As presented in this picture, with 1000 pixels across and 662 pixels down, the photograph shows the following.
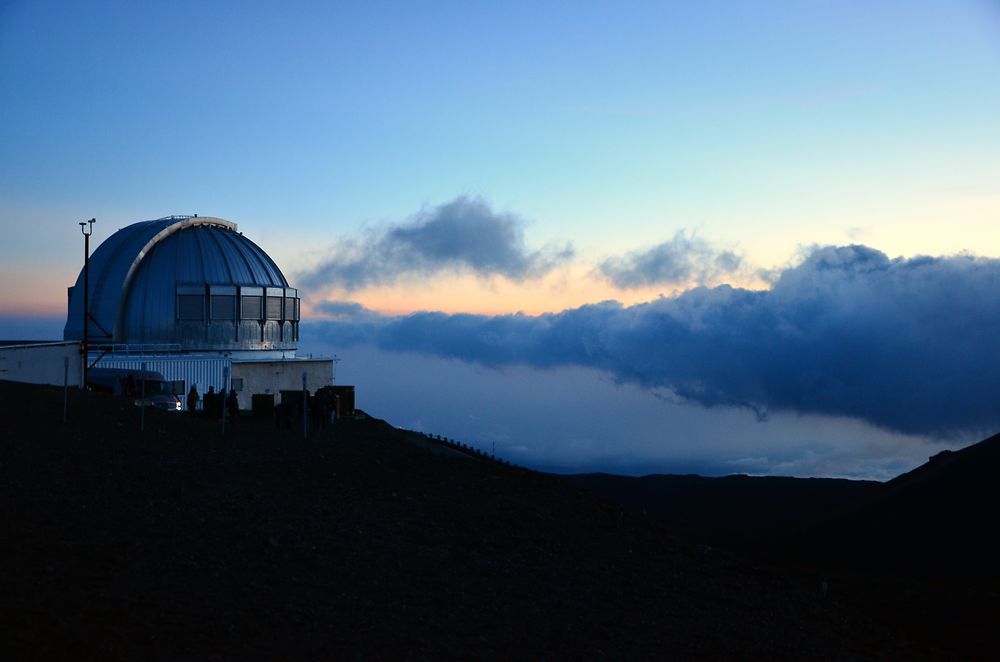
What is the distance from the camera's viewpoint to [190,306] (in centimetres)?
3694

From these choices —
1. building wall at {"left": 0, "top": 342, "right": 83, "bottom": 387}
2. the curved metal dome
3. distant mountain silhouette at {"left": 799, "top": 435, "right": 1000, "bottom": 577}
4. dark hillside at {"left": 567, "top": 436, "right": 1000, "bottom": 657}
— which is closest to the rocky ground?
dark hillside at {"left": 567, "top": 436, "right": 1000, "bottom": 657}

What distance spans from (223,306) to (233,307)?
422 millimetres

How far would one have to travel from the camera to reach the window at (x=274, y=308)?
129ft

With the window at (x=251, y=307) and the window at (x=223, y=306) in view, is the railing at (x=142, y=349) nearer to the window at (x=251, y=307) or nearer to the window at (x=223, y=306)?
the window at (x=223, y=306)

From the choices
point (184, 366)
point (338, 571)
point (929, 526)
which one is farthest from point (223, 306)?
point (929, 526)

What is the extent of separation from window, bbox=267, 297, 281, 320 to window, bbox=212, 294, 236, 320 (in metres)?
1.79

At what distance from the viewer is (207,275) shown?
124 feet

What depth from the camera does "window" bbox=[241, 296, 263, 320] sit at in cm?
3816

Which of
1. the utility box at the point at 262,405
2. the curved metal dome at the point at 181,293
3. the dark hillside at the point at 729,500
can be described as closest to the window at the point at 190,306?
the curved metal dome at the point at 181,293

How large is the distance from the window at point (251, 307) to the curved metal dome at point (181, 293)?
4 cm

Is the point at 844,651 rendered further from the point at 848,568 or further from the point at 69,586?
the point at 848,568

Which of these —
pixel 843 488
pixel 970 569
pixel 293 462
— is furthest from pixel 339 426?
pixel 843 488

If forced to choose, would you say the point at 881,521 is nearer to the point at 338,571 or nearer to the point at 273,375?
the point at 273,375

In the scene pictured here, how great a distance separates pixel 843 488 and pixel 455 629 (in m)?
47.7
